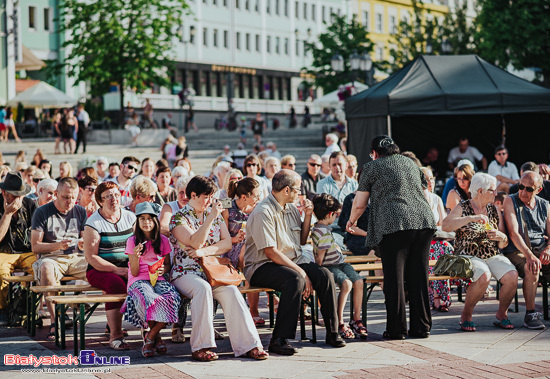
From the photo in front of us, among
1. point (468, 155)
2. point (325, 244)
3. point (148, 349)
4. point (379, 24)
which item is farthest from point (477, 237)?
point (379, 24)

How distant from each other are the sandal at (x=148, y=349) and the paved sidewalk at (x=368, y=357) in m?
0.05

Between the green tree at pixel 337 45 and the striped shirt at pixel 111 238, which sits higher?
the green tree at pixel 337 45

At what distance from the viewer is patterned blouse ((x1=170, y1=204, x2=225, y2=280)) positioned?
371 inches

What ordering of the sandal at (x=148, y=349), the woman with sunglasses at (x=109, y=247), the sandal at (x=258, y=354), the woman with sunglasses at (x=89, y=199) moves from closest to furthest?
1. the sandal at (x=258, y=354)
2. the sandal at (x=148, y=349)
3. the woman with sunglasses at (x=109, y=247)
4. the woman with sunglasses at (x=89, y=199)

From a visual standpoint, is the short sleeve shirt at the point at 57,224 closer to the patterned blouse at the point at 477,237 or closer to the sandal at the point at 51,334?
the sandal at the point at 51,334

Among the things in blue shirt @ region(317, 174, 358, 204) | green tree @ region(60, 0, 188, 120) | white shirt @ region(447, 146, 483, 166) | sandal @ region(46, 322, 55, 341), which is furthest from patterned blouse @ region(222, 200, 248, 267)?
green tree @ region(60, 0, 188, 120)

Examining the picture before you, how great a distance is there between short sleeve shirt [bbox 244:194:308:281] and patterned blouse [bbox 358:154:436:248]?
2.37ft

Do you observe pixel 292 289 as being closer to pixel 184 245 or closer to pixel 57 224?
pixel 184 245

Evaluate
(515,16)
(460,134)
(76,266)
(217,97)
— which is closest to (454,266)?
(76,266)

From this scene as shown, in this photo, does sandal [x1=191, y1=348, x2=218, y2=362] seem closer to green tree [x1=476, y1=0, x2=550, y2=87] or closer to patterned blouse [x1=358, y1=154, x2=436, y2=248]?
patterned blouse [x1=358, y1=154, x2=436, y2=248]

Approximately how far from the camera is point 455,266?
34.6ft

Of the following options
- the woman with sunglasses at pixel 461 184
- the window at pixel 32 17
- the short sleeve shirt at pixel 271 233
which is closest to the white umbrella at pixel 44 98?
the window at pixel 32 17

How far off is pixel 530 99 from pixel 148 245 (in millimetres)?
11633

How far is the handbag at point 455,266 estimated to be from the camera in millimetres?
10453
